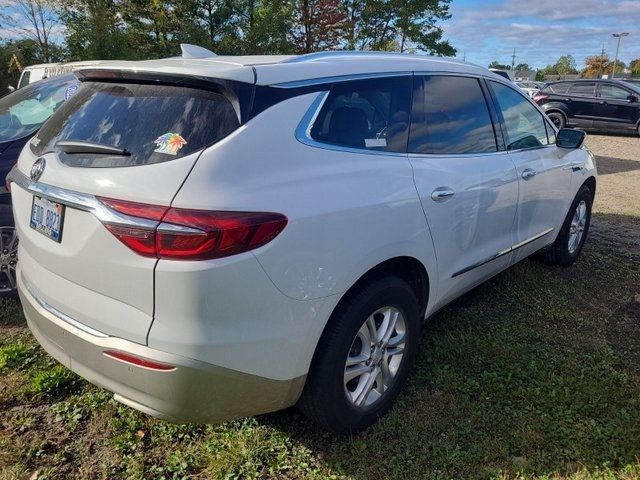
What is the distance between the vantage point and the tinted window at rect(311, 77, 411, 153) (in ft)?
7.56

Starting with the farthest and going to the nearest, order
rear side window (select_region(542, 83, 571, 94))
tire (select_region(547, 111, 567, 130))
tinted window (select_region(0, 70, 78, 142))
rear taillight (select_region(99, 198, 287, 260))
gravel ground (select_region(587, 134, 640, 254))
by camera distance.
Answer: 1. rear side window (select_region(542, 83, 571, 94))
2. tire (select_region(547, 111, 567, 130))
3. gravel ground (select_region(587, 134, 640, 254))
4. tinted window (select_region(0, 70, 78, 142))
5. rear taillight (select_region(99, 198, 287, 260))

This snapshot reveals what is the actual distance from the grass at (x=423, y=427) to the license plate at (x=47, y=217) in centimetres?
103

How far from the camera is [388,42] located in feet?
97.7

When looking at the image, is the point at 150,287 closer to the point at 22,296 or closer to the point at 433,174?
the point at 22,296

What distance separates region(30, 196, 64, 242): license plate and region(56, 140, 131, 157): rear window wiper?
9.4 inches

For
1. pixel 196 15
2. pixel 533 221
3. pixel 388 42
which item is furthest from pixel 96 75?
pixel 388 42

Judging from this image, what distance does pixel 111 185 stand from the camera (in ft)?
6.33

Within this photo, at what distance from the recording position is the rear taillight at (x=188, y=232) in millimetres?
1800

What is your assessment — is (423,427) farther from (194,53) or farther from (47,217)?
(194,53)

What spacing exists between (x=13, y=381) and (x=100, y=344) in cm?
135

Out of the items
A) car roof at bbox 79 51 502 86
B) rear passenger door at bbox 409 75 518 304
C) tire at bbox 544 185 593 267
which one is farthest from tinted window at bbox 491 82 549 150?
car roof at bbox 79 51 502 86

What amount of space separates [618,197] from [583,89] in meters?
9.72

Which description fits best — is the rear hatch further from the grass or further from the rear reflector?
the grass

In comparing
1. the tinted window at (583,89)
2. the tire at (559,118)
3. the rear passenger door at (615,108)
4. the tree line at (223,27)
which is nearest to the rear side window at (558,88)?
the tinted window at (583,89)
